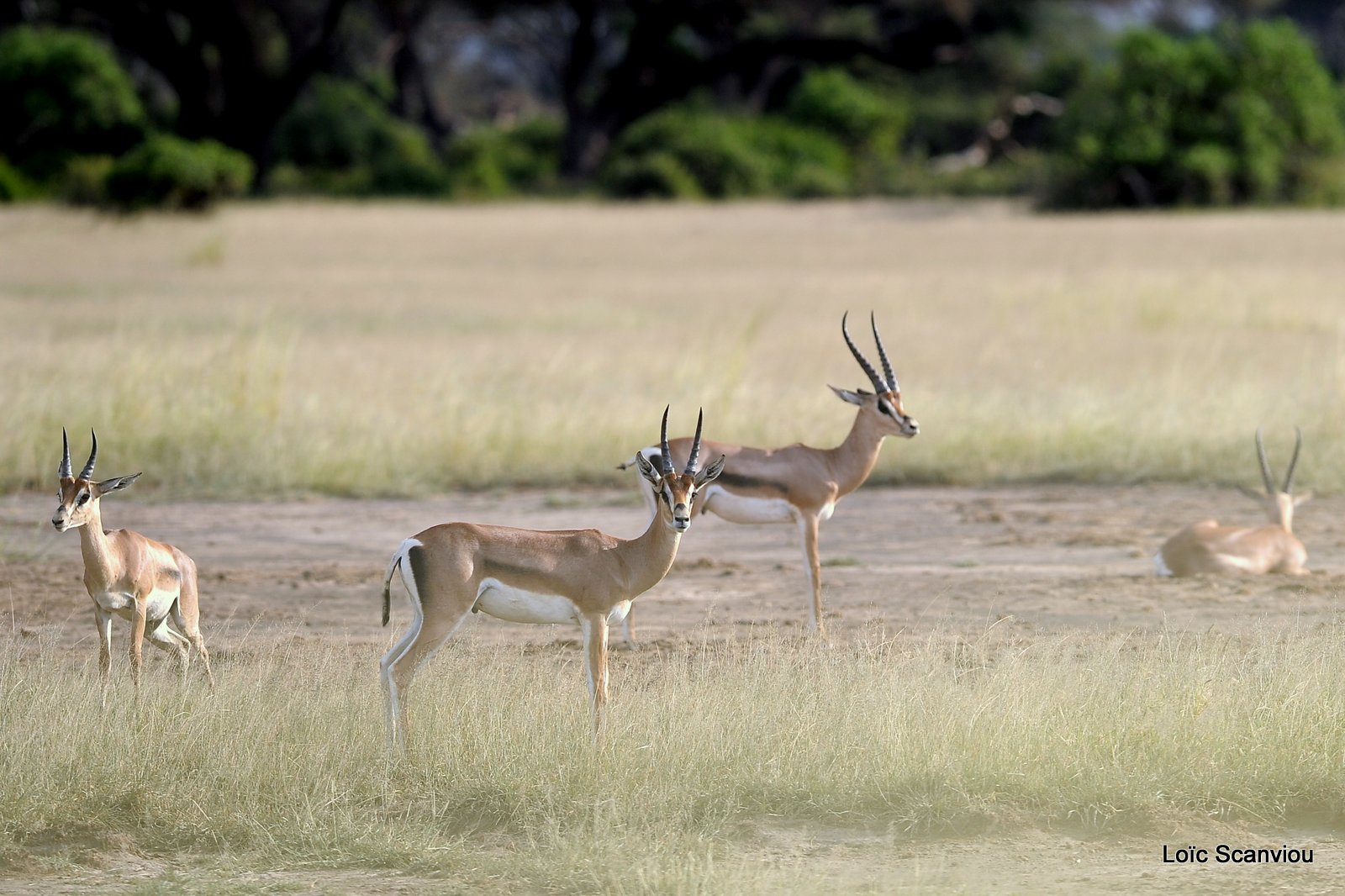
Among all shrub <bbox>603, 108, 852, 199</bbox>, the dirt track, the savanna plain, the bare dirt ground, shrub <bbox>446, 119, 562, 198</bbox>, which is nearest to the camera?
the bare dirt ground

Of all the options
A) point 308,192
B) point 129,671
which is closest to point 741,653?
point 129,671

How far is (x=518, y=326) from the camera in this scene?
71.1 feet

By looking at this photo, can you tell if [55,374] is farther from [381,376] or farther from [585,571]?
[585,571]

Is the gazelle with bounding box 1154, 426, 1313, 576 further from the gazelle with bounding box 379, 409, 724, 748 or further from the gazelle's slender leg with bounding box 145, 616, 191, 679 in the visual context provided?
the gazelle's slender leg with bounding box 145, 616, 191, 679

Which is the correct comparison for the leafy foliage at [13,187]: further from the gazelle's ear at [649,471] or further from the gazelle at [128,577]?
the gazelle's ear at [649,471]

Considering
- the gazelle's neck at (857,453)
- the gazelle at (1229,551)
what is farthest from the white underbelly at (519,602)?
the gazelle at (1229,551)

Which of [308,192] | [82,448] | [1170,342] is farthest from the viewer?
[308,192]

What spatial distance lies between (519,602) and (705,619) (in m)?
2.33

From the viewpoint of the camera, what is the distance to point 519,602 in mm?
6203

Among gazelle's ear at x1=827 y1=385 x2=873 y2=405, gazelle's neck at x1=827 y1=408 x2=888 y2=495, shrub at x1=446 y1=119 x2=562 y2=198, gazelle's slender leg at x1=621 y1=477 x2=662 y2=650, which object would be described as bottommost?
gazelle's slender leg at x1=621 y1=477 x2=662 y2=650

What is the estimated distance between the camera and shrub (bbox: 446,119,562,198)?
4259cm

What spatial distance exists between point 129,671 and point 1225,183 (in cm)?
3106

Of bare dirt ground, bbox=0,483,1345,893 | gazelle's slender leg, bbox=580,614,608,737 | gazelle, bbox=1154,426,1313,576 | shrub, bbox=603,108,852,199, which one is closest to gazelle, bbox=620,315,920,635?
bare dirt ground, bbox=0,483,1345,893

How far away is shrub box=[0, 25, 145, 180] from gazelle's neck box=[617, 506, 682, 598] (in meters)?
37.9
